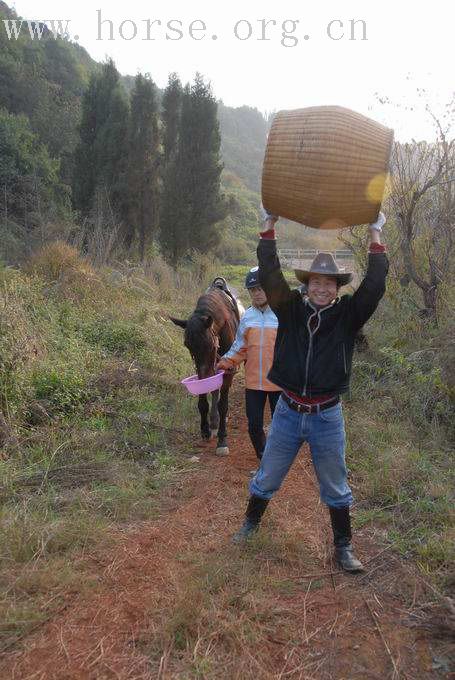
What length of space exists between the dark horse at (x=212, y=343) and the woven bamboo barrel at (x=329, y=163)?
8.63 feet

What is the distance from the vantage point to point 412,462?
4.52m

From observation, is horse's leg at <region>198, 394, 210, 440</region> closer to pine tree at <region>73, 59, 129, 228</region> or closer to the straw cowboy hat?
the straw cowboy hat

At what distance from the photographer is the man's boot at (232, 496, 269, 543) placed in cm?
362

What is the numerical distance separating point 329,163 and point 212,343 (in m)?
2.99

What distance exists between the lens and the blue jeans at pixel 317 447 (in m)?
3.27

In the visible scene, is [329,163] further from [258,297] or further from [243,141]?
[243,141]

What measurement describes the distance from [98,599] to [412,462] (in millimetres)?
2807

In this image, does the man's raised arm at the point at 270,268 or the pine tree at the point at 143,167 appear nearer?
the man's raised arm at the point at 270,268

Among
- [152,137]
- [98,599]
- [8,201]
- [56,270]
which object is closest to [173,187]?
[152,137]

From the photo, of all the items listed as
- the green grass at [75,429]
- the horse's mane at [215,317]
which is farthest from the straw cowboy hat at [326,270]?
the horse's mane at [215,317]

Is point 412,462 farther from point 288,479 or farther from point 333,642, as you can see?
point 333,642

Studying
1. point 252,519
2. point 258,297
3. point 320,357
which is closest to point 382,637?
point 252,519

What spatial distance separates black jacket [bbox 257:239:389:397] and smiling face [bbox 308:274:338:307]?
0.15ft

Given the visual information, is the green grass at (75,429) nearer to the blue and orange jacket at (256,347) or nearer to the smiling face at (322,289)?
the blue and orange jacket at (256,347)
